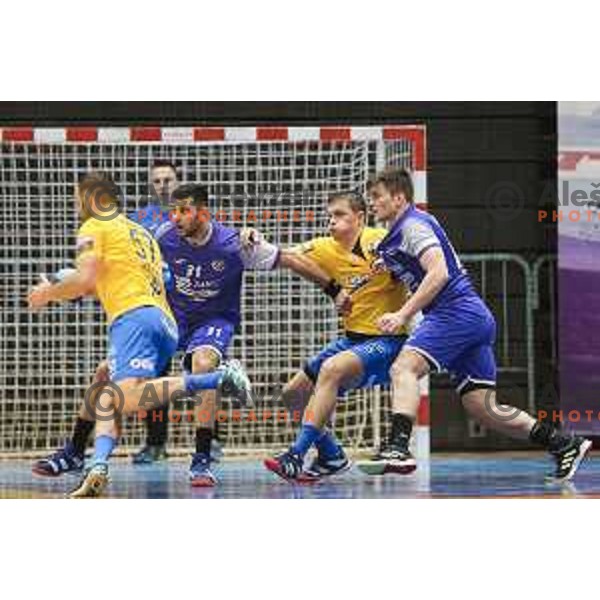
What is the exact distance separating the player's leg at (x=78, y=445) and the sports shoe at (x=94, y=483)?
69 cm

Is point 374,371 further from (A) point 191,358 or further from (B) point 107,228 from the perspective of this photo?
(B) point 107,228

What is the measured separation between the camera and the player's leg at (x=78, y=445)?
30.9ft

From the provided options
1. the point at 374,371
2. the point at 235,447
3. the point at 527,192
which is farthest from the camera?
the point at 527,192

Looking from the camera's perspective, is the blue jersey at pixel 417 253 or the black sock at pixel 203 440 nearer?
A: the blue jersey at pixel 417 253

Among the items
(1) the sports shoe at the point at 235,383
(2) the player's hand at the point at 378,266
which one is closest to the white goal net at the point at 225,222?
(2) the player's hand at the point at 378,266

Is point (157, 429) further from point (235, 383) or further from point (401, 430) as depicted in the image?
point (401, 430)

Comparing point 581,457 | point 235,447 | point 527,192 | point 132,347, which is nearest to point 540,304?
point 527,192

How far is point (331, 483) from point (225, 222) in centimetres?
188

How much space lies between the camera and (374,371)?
9.22 m

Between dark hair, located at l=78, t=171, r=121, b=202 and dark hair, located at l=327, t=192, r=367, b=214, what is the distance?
1.41m

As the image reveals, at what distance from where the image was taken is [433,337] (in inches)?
351

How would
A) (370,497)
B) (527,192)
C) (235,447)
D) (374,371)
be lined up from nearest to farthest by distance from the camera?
(370,497) < (374,371) < (235,447) < (527,192)

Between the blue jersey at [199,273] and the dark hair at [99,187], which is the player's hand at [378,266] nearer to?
the blue jersey at [199,273]

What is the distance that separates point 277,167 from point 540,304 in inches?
83.6
